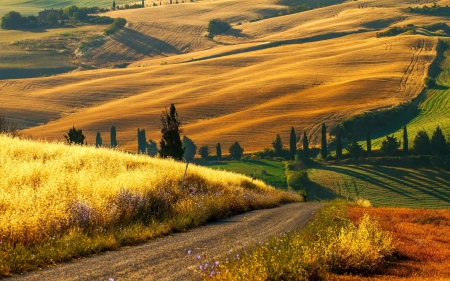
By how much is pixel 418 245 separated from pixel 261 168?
3121 inches

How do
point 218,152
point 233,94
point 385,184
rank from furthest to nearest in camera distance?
point 233,94 < point 218,152 < point 385,184

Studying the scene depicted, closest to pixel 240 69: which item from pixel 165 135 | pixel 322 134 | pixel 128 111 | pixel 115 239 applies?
pixel 128 111

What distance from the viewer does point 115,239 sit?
1680 centimetres

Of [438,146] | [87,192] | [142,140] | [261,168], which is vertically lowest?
[261,168]

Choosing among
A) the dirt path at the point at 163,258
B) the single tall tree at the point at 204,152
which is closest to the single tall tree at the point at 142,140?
the single tall tree at the point at 204,152

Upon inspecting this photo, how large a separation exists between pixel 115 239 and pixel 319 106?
12449 cm

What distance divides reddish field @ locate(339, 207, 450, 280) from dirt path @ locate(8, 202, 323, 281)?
3.23m

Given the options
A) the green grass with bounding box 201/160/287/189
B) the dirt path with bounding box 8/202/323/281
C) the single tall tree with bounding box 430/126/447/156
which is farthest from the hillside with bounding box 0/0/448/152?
the dirt path with bounding box 8/202/323/281

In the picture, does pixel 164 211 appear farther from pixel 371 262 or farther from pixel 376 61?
pixel 376 61

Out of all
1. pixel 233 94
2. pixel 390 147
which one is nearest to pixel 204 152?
pixel 390 147

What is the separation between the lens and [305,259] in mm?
14102

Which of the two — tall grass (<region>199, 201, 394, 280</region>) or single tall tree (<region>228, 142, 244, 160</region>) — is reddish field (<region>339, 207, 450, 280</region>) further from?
single tall tree (<region>228, 142, 244, 160</region>)

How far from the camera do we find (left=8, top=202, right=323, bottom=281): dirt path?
41.9 ft

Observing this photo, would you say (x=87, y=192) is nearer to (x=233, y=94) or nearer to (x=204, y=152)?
(x=204, y=152)
